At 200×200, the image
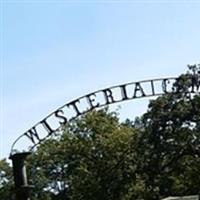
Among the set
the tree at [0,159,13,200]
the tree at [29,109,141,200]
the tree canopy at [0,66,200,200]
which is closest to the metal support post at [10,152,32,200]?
the tree canopy at [0,66,200,200]

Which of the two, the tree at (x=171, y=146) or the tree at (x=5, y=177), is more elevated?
the tree at (x=5, y=177)

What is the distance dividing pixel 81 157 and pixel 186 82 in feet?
43.2

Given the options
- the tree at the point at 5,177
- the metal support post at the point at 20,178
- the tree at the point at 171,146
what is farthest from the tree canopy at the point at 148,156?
the metal support post at the point at 20,178

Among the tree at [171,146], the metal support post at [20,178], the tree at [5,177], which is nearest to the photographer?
the metal support post at [20,178]

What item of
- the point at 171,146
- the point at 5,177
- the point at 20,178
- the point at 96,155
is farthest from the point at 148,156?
the point at 20,178

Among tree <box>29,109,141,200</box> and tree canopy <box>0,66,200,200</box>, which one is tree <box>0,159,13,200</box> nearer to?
tree <box>29,109,141,200</box>

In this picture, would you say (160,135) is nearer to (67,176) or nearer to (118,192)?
(118,192)

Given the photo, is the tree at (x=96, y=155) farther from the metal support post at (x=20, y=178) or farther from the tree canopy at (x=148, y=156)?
the metal support post at (x=20, y=178)

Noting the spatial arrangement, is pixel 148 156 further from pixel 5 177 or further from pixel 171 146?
pixel 5 177

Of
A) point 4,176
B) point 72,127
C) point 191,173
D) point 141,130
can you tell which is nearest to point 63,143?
point 72,127

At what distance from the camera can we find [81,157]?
57.5 meters

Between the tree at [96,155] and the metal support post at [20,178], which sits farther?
the tree at [96,155]

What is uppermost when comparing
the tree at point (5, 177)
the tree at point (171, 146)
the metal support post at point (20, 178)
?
the tree at point (5, 177)

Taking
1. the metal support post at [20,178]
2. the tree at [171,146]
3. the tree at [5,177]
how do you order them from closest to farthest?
the metal support post at [20,178] < the tree at [171,146] < the tree at [5,177]
